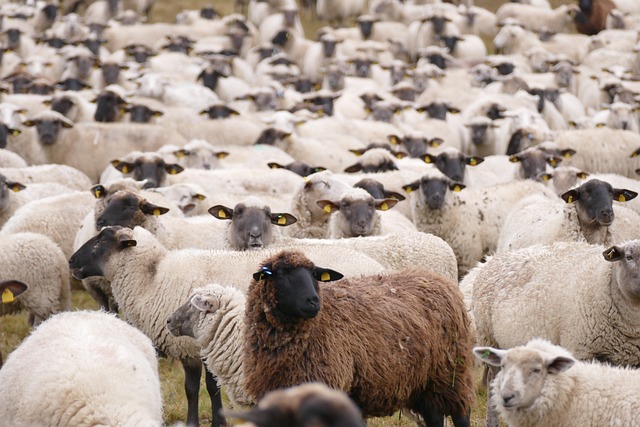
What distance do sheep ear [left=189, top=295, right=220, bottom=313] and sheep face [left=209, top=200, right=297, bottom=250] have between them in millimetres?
2225

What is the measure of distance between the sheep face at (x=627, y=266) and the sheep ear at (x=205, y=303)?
255 centimetres

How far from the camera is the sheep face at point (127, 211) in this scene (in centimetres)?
897

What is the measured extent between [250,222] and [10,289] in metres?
2.64

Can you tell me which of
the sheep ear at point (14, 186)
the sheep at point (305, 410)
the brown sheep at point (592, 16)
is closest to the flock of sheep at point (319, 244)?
the sheep at point (305, 410)

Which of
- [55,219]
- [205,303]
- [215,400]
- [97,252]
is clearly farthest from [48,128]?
[205,303]

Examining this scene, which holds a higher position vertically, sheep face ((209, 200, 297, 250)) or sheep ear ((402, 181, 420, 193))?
sheep face ((209, 200, 297, 250))

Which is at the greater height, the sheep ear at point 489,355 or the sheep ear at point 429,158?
the sheep ear at point 489,355

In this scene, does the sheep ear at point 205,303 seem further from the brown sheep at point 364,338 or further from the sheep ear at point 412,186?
the sheep ear at point 412,186

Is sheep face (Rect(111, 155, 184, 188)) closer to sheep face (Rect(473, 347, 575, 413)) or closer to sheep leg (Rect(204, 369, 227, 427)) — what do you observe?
sheep leg (Rect(204, 369, 227, 427))

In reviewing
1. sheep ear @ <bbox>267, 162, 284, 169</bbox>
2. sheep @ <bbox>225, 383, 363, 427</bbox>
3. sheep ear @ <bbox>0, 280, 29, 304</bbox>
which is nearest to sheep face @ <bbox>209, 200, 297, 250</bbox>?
sheep ear @ <bbox>0, 280, 29, 304</bbox>

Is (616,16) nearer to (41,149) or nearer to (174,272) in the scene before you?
(41,149)

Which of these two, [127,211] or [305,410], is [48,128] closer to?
[127,211]

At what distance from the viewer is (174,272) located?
7.68 meters

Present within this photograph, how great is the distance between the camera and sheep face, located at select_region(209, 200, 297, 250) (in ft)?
29.0
